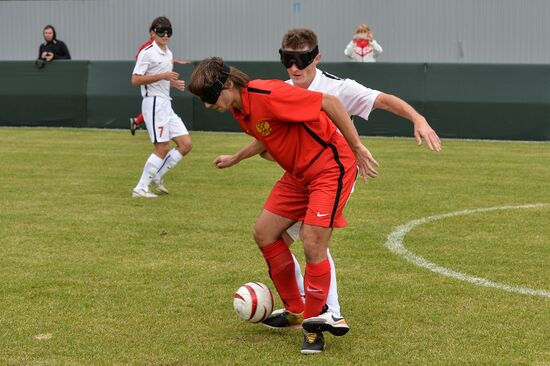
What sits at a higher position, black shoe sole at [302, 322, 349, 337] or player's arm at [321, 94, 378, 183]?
player's arm at [321, 94, 378, 183]

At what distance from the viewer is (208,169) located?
51.3 ft

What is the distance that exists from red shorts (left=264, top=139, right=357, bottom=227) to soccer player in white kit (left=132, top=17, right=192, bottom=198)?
6.40 meters

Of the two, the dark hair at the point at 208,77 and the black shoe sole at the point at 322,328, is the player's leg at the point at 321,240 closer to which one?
the black shoe sole at the point at 322,328

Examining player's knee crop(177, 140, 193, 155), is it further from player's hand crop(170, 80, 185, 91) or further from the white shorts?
player's hand crop(170, 80, 185, 91)

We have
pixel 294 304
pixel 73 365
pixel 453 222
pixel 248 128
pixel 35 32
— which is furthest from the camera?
pixel 35 32

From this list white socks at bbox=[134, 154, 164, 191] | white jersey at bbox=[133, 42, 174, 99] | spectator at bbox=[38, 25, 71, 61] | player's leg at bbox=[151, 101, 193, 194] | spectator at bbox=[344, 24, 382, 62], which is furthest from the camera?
spectator at bbox=[38, 25, 71, 61]

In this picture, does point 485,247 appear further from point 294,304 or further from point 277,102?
point 277,102

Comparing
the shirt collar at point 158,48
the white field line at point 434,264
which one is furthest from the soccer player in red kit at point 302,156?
the shirt collar at point 158,48

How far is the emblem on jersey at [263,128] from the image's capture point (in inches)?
238

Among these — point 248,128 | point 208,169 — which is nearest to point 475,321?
point 248,128

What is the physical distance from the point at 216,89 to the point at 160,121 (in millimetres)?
7300

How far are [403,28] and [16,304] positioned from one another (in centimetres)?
2353

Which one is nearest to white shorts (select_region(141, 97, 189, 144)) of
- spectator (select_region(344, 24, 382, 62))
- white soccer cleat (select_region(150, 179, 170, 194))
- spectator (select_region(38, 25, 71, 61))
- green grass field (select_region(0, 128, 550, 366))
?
white soccer cleat (select_region(150, 179, 170, 194))

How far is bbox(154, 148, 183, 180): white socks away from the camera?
13.0 meters
